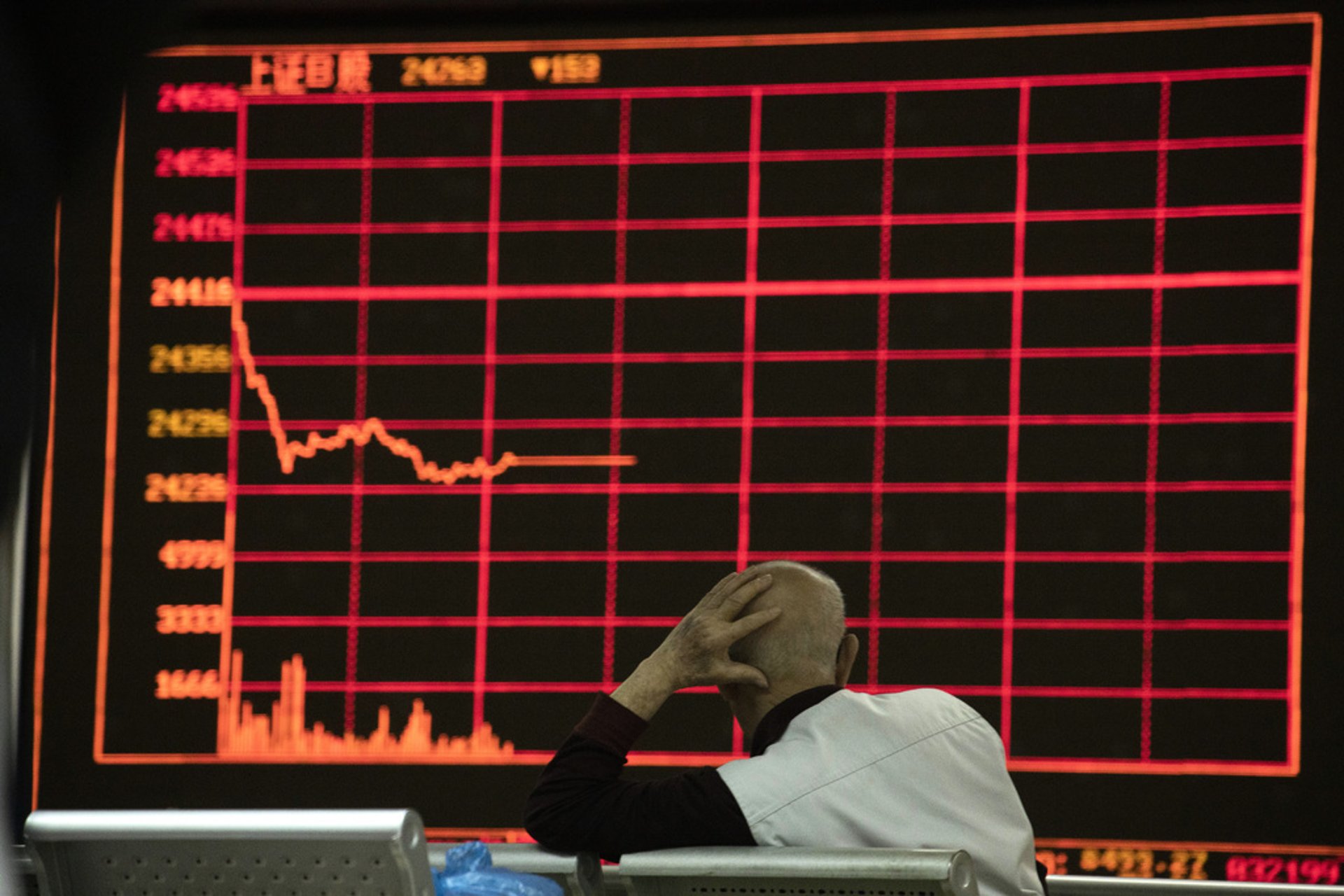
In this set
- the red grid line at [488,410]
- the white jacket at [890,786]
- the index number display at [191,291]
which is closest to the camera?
the white jacket at [890,786]

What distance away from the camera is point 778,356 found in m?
3.06

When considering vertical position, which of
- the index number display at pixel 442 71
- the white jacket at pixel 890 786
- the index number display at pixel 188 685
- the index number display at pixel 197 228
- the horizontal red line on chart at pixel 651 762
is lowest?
the horizontal red line on chart at pixel 651 762

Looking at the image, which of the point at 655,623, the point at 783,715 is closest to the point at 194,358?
the point at 655,623

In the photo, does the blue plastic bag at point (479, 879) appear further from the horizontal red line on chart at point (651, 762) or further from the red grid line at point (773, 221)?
the red grid line at point (773, 221)

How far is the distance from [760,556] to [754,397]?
287 mm

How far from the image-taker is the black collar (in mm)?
2004

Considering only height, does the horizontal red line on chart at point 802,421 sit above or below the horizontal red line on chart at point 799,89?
below

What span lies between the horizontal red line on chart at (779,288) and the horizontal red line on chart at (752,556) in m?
0.46

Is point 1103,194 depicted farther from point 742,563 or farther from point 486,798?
point 486,798

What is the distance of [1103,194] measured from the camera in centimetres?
298

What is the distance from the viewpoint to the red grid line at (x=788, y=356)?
293cm

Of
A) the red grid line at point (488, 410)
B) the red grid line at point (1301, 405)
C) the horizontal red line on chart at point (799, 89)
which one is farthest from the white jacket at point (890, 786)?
the horizontal red line on chart at point (799, 89)

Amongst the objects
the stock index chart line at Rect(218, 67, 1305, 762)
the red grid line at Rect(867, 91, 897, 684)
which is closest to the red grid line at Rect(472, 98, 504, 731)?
the stock index chart line at Rect(218, 67, 1305, 762)

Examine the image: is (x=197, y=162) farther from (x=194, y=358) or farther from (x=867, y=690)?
(x=867, y=690)
